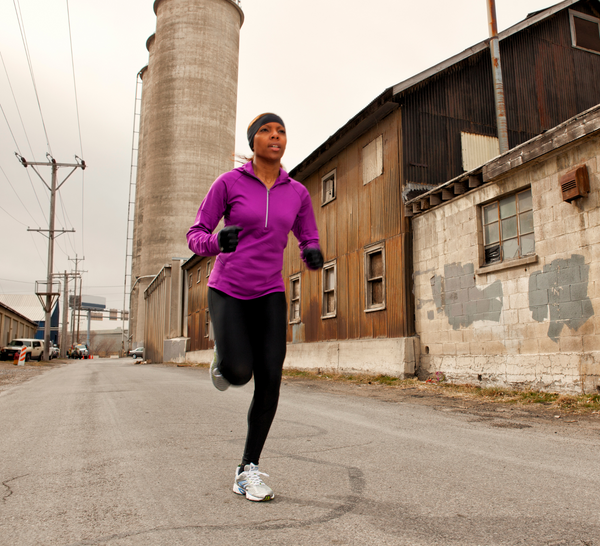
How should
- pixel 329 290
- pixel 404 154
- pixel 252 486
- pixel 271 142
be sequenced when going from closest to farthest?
pixel 252 486
pixel 271 142
pixel 404 154
pixel 329 290

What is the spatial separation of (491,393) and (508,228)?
3.11m

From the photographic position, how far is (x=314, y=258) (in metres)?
3.07

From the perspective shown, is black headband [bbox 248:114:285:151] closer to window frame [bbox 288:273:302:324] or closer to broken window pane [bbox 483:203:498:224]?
broken window pane [bbox 483:203:498:224]

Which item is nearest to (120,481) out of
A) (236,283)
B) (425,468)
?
(236,283)

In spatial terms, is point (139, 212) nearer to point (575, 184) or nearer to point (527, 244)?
point (527, 244)

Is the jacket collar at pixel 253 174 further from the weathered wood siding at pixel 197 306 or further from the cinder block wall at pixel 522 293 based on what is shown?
the weathered wood siding at pixel 197 306

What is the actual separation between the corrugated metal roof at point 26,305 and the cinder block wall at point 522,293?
3570 inches

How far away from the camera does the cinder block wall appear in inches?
323

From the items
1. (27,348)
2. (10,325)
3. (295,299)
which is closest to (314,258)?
(295,299)

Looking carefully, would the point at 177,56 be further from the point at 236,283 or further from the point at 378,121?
the point at 236,283

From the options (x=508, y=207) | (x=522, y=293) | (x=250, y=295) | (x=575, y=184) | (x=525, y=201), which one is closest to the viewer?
(x=250, y=295)

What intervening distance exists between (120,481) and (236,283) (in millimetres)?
1469

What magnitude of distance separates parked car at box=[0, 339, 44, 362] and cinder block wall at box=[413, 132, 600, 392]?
94.2 ft

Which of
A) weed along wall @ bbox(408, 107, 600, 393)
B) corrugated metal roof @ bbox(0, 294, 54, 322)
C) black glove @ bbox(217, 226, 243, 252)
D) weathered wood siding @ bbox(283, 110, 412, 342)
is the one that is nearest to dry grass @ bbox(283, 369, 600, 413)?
weed along wall @ bbox(408, 107, 600, 393)
